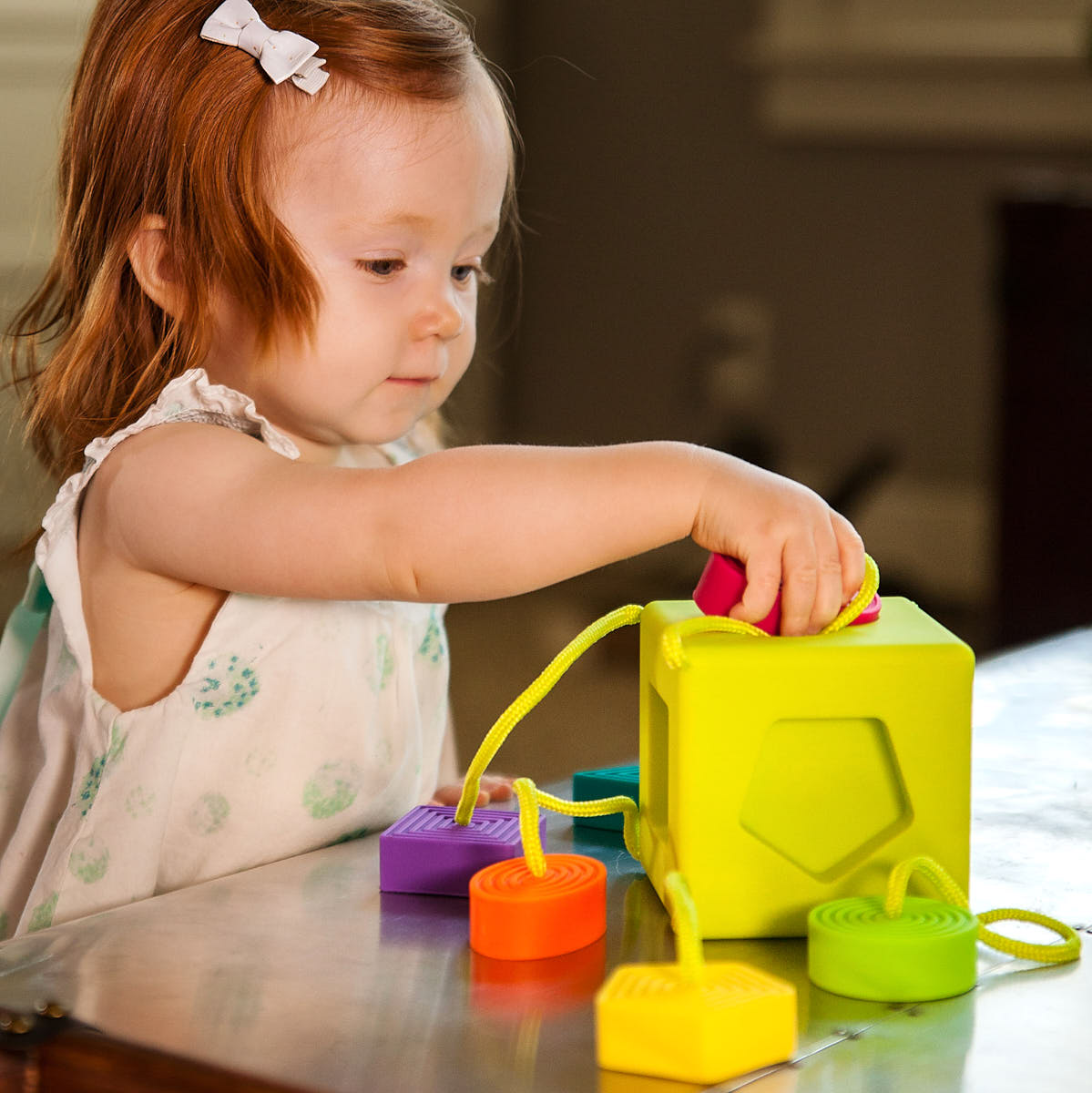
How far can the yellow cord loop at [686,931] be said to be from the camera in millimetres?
465

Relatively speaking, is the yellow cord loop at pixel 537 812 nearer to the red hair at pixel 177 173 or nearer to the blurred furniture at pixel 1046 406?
the red hair at pixel 177 173

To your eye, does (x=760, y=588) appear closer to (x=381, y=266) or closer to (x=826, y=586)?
(x=826, y=586)

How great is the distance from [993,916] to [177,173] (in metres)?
0.61

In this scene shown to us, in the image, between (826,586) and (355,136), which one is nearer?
(826,586)

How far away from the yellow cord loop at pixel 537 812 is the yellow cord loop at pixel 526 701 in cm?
2

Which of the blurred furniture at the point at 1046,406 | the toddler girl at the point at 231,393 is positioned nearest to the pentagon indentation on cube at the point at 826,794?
the toddler girl at the point at 231,393

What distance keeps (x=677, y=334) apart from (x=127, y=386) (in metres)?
2.63

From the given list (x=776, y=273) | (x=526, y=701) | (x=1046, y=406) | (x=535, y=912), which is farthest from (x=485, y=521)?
(x=776, y=273)

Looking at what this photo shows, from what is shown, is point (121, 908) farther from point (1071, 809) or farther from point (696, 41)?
point (696, 41)

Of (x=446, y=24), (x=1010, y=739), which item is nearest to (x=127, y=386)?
(x=446, y=24)

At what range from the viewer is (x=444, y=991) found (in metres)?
0.52

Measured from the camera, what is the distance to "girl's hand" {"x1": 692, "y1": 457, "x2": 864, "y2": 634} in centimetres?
59

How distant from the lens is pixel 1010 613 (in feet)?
9.47

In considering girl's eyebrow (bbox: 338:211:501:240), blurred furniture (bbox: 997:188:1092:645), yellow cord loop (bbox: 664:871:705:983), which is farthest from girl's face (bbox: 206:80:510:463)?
blurred furniture (bbox: 997:188:1092:645)
